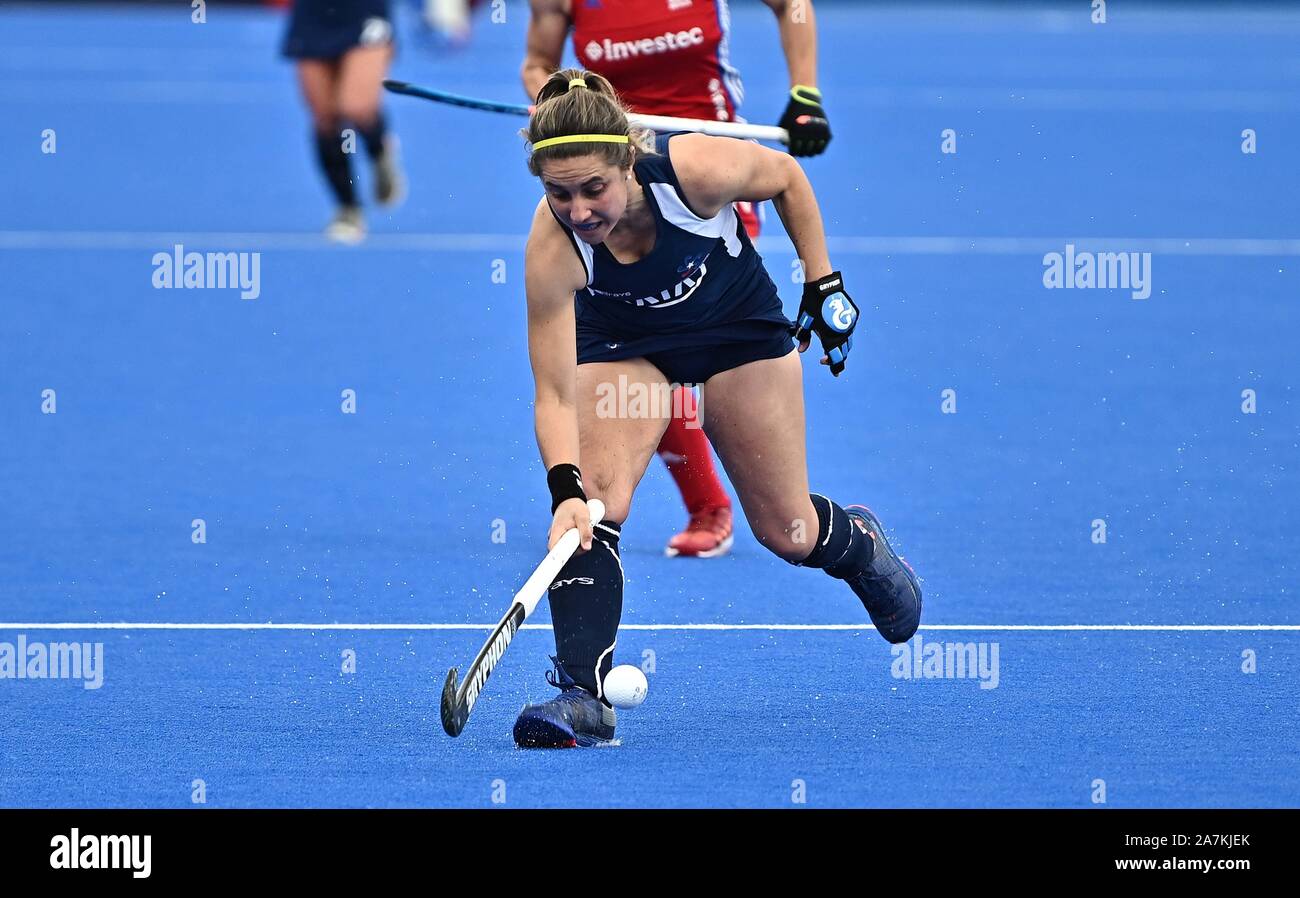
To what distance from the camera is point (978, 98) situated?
19625 millimetres

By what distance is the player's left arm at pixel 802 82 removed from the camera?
23.1 feet

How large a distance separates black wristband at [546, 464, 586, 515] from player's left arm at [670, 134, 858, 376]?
68 cm

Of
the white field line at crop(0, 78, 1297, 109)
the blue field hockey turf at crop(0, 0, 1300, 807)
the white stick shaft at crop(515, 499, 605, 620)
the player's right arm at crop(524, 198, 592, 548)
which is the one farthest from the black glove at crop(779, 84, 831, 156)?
the white field line at crop(0, 78, 1297, 109)

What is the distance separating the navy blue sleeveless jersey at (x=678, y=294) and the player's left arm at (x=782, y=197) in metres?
0.05

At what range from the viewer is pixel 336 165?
42.8 feet

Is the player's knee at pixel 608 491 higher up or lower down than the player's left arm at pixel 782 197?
lower down

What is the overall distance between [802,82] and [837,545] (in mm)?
2235

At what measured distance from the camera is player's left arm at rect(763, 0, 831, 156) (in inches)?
278

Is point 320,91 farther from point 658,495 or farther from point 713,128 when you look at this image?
point 713,128

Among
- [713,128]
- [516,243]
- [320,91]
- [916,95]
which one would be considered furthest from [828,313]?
[916,95]

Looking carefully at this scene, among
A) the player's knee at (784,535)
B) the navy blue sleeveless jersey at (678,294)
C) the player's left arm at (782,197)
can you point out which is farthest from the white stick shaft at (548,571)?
the player's left arm at (782,197)

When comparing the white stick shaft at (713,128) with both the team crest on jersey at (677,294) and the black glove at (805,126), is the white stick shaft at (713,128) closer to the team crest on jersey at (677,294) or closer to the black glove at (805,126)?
the black glove at (805,126)

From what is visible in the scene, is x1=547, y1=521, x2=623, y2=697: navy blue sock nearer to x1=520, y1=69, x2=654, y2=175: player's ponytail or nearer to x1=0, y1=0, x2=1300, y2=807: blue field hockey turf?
x1=0, y1=0, x2=1300, y2=807: blue field hockey turf

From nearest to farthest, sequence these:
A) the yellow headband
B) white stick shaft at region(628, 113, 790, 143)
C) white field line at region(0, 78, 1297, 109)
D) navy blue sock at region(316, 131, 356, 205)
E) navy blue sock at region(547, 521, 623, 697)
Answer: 1. the yellow headband
2. navy blue sock at region(547, 521, 623, 697)
3. white stick shaft at region(628, 113, 790, 143)
4. navy blue sock at region(316, 131, 356, 205)
5. white field line at region(0, 78, 1297, 109)
